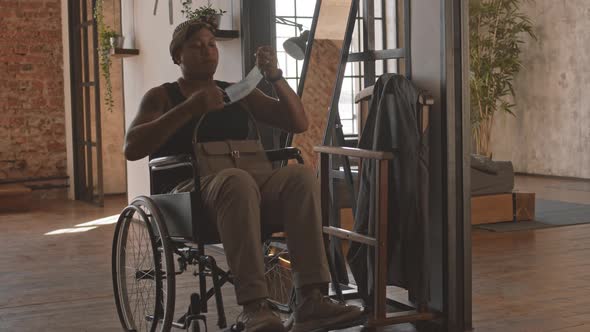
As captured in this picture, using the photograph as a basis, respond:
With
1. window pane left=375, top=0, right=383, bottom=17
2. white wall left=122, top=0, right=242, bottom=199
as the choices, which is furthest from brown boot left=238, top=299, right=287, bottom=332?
white wall left=122, top=0, right=242, bottom=199

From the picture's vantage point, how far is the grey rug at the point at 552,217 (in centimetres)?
595

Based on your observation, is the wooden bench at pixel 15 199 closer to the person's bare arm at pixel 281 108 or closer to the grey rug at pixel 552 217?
the grey rug at pixel 552 217

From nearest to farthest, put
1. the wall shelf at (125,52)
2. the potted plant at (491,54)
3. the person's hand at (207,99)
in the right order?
the person's hand at (207,99) < the wall shelf at (125,52) < the potted plant at (491,54)

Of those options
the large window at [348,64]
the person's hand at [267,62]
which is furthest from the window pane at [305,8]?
the person's hand at [267,62]

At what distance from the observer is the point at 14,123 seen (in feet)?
29.9

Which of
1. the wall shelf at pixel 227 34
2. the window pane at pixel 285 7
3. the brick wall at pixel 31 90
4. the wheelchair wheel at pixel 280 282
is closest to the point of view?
the wheelchair wheel at pixel 280 282

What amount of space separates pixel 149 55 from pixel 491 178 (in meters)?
2.81

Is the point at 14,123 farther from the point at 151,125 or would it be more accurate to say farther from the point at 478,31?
the point at 151,125

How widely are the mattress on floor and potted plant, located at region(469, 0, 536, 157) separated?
12.5ft

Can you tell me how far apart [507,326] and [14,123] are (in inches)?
280

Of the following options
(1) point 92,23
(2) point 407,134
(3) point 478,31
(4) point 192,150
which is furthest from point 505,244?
(3) point 478,31

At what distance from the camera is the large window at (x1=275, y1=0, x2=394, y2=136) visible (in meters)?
3.91

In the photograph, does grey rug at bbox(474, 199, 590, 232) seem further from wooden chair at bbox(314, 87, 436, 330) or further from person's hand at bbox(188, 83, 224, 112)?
person's hand at bbox(188, 83, 224, 112)

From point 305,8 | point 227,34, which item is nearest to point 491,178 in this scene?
point 227,34
